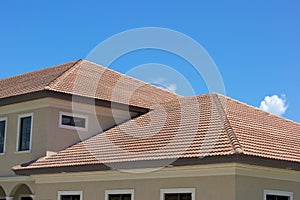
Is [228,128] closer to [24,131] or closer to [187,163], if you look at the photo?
[187,163]

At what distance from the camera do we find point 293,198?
1546 cm

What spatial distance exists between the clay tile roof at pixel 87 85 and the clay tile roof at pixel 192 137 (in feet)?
5.73

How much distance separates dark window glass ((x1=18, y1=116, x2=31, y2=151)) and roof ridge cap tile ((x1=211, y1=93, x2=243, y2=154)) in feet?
23.1

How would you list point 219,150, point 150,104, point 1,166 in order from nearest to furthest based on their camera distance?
point 219,150 → point 1,166 → point 150,104

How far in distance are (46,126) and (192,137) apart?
618 centimetres

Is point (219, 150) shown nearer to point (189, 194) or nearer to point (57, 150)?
point (189, 194)

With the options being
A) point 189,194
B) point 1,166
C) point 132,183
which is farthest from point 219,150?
point 1,166

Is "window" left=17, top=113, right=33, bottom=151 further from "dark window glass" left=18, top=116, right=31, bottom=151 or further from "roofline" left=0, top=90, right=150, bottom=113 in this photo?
"roofline" left=0, top=90, right=150, bottom=113

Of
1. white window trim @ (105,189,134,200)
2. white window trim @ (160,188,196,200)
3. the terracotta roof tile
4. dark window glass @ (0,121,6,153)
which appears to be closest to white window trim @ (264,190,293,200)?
white window trim @ (160,188,196,200)

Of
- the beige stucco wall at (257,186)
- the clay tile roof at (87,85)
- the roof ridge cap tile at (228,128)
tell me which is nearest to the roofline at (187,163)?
the roof ridge cap tile at (228,128)

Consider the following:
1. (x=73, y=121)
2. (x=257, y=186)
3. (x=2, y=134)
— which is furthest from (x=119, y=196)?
(x=2, y=134)

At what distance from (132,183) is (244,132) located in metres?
3.62

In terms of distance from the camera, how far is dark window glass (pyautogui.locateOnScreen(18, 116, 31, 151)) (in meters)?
20.2

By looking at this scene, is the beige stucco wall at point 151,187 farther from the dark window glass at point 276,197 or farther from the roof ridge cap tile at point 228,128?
the dark window glass at point 276,197
